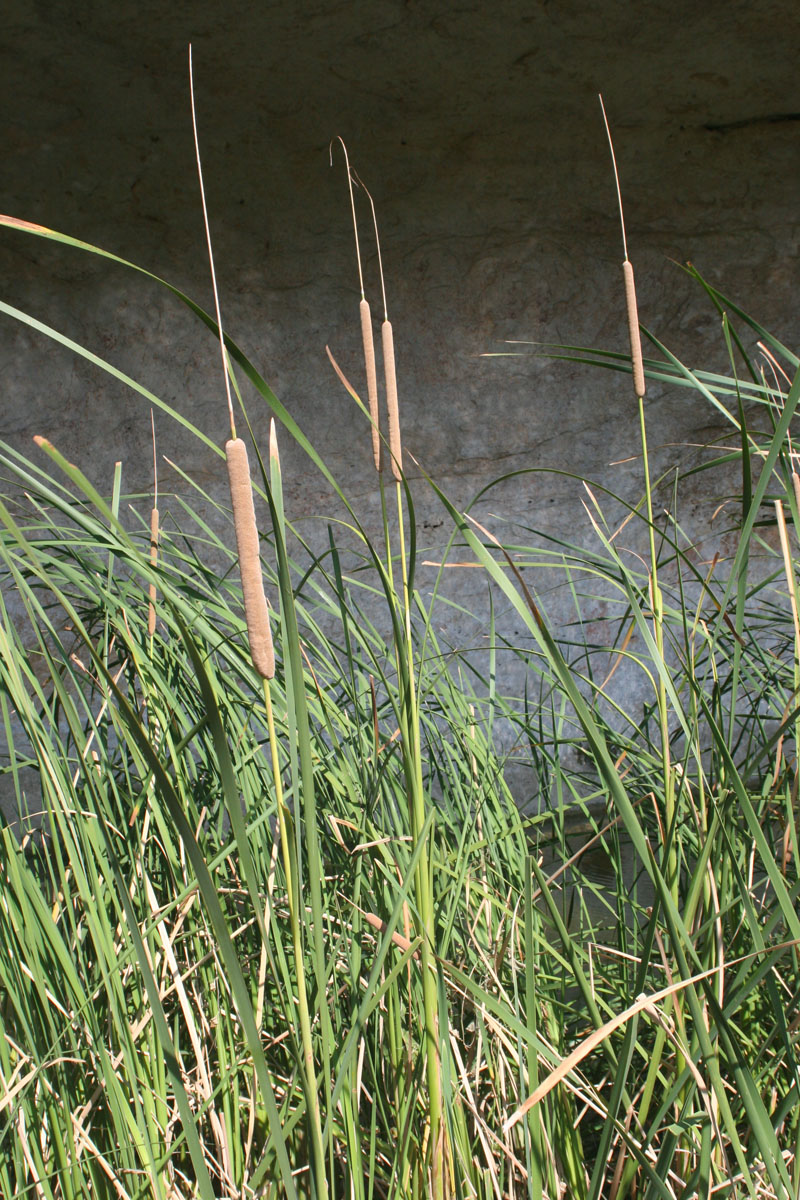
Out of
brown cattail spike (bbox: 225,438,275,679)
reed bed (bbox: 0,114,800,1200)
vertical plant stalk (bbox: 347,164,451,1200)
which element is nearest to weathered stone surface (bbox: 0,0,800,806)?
reed bed (bbox: 0,114,800,1200)

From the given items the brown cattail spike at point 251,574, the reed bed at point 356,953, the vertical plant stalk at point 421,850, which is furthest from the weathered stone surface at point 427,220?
the brown cattail spike at point 251,574

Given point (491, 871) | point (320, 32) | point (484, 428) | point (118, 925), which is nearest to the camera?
point (118, 925)

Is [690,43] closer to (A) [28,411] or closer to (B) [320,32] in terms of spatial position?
(B) [320,32]

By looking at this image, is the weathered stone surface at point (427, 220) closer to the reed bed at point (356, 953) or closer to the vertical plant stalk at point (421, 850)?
the reed bed at point (356, 953)

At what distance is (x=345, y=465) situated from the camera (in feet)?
9.15

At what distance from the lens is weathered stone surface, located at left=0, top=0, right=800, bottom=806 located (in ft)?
8.18

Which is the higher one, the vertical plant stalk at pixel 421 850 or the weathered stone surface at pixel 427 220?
the weathered stone surface at pixel 427 220

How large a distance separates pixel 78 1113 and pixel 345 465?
2319 mm

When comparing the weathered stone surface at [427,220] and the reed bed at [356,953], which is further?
the weathered stone surface at [427,220]

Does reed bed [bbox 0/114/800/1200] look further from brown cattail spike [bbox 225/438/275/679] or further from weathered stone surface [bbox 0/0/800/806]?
weathered stone surface [bbox 0/0/800/806]

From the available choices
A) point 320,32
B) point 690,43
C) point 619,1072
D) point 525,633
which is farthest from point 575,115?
point 619,1072

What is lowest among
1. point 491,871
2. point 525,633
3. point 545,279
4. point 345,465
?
point 525,633

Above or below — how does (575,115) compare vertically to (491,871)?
above

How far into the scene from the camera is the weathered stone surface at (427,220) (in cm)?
249
